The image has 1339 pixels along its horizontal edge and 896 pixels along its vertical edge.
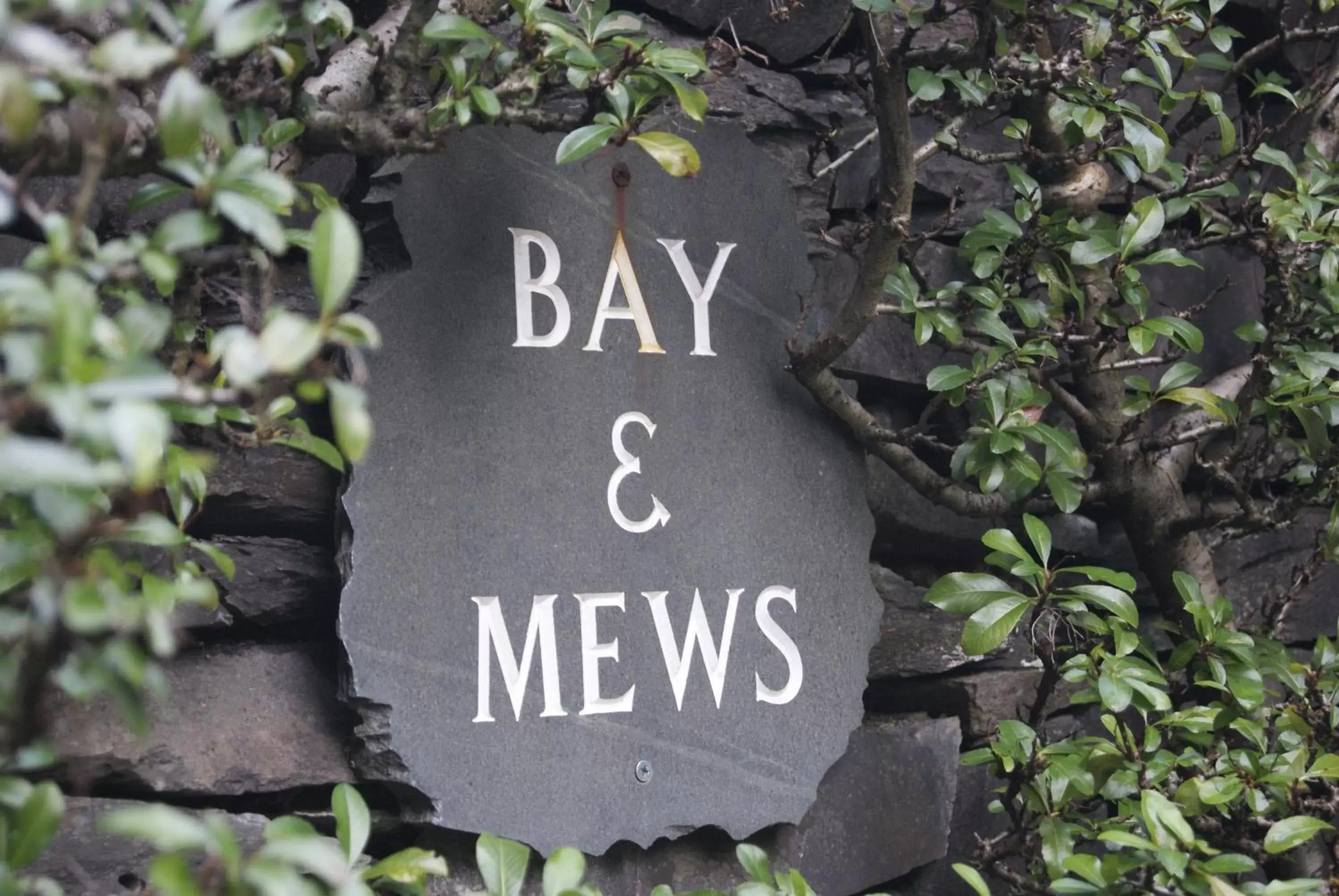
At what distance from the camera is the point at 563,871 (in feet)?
3.24

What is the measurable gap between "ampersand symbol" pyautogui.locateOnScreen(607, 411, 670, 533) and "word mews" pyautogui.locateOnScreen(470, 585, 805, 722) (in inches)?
2.8

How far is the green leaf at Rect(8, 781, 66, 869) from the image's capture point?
2.59ft

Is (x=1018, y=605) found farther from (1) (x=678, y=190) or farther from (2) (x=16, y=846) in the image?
(2) (x=16, y=846)

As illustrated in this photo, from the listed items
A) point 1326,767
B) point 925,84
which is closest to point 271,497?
point 925,84

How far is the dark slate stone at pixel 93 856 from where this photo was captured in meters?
1.12

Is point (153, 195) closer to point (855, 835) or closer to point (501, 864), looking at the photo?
point (501, 864)

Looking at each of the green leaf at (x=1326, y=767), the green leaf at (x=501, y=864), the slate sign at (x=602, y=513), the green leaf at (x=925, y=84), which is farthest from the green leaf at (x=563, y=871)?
the green leaf at (x=925, y=84)

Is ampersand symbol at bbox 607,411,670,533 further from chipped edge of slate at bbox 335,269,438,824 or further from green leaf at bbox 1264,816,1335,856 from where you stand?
green leaf at bbox 1264,816,1335,856

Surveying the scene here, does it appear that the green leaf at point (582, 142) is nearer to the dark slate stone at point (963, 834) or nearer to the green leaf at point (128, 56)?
the green leaf at point (128, 56)

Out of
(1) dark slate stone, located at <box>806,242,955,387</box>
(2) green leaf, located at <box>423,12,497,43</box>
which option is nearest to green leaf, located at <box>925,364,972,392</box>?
(1) dark slate stone, located at <box>806,242,955,387</box>

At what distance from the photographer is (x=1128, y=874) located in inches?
50.0

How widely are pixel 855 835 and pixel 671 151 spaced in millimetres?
787

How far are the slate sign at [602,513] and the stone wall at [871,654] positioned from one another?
0.05 m

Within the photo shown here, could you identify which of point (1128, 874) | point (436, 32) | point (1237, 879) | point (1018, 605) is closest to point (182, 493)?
point (436, 32)
